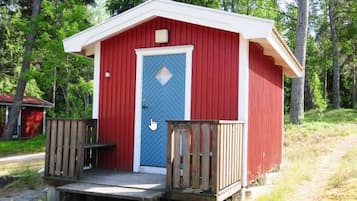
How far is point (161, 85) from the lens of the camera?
5.98m

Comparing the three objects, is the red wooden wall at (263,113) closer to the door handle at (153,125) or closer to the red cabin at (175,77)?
the red cabin at (175,77)

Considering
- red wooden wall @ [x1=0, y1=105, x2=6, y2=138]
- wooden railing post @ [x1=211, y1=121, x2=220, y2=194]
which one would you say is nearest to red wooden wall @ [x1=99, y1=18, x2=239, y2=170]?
wooden railing post @ [x1=211, y1=121, x2=220, y2=194]

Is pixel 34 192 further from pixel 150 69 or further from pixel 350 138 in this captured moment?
pixel 350 138

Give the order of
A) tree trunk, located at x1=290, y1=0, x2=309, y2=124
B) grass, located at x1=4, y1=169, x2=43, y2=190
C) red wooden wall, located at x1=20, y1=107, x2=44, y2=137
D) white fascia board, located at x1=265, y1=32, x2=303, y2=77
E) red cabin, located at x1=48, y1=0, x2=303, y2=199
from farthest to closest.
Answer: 1. red wooden wall, located at x1=20, y1=107, x2=44, y2=137
2. tree trunk, located at x1=290, y1=0, x2=309, y2=124
3. grass, located at x1=4, y1=169, x2=43, y2=190
4. white fascia board, located at x1=265, y1=32, x2=303, y2=77
5. red cabin, located at x1=48, y1=0, x2=303, y2=199

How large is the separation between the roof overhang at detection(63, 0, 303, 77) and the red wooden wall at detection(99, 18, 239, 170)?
0.70ft

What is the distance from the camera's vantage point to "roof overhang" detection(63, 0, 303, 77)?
16.7ft

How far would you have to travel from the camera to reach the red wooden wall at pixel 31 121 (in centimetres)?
2098

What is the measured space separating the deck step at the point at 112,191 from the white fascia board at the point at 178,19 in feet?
8.00

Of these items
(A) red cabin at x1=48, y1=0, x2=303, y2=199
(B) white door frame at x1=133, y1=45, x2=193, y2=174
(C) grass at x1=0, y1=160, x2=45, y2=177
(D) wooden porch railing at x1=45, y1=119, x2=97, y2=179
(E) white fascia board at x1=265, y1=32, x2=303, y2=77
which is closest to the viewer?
(D) wooden porch railing at x1=45, y1=119, x2=97, y2=179

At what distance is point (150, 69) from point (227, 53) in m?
1.30

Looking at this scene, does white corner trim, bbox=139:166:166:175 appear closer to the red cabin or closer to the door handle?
the red cabin

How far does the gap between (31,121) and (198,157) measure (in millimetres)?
19237

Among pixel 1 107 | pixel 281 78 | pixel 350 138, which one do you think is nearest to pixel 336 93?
pixel 350 138

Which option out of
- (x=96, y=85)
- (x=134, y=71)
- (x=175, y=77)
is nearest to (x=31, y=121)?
(x=96, y=85)
